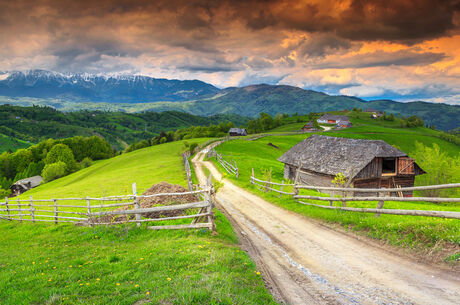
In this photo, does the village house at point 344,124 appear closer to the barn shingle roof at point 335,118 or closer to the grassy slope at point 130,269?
the barn shingle roof at point 335,118

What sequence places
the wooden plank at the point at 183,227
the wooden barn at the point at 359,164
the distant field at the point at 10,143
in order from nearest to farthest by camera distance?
the wooden plank at the point at 183,227 < the wooden barn at the point at 359,164 < the distant field at the point at 10,143

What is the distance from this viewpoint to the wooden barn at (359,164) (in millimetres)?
29516

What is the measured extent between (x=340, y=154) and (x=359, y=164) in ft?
9.76

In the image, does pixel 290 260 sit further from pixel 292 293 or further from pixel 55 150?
pixel 55 150

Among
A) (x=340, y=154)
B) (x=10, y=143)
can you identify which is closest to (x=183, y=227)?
(x=340, y=154)

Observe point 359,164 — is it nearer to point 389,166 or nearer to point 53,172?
point 389,166

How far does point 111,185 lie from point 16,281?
88.1 feet

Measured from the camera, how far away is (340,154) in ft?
104

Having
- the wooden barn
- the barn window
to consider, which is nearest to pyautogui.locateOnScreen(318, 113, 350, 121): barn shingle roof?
the barn window

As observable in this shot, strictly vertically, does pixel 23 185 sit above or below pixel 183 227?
below

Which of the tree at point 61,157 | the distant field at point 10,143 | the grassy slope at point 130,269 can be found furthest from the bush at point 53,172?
the distant field at point 10,143

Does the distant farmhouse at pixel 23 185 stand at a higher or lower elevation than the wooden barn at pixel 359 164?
lower

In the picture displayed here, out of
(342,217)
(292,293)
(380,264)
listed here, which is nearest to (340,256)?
(380,264)

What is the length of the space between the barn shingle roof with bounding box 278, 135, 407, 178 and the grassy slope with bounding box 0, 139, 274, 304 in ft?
70.0
